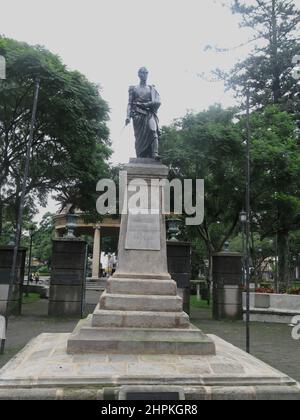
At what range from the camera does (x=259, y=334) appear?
13633 mm

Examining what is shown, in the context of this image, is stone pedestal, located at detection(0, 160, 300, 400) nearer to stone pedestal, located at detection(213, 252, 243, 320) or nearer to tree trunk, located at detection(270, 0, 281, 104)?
stone pedestal, located at detection(213, 252, 243, 320)

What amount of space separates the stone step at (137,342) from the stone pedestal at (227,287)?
10.8 meters

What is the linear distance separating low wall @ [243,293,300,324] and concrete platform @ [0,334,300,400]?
10995mm

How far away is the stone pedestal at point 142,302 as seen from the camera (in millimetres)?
6668

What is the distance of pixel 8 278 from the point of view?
1625cm

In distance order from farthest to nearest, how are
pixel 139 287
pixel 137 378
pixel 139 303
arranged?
pixel 139 287 → pixel 139 303 → pixel 137 378

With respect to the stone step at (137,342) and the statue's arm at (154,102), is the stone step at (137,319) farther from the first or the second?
the statue's arm at (154,102)

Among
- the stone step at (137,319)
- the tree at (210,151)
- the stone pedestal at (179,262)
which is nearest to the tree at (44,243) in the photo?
A: the tree at (210,151)

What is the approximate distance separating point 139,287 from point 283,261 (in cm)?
1570

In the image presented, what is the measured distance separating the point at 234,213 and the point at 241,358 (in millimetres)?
13937

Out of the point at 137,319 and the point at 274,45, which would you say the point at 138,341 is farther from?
the point at 274,45

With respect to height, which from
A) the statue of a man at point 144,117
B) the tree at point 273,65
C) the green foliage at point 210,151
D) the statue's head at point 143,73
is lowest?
the statue of a man at point 144,117

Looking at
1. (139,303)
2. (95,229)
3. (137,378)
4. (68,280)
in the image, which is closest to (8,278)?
(68,280)

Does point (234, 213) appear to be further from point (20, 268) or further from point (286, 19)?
point (286, 19)
